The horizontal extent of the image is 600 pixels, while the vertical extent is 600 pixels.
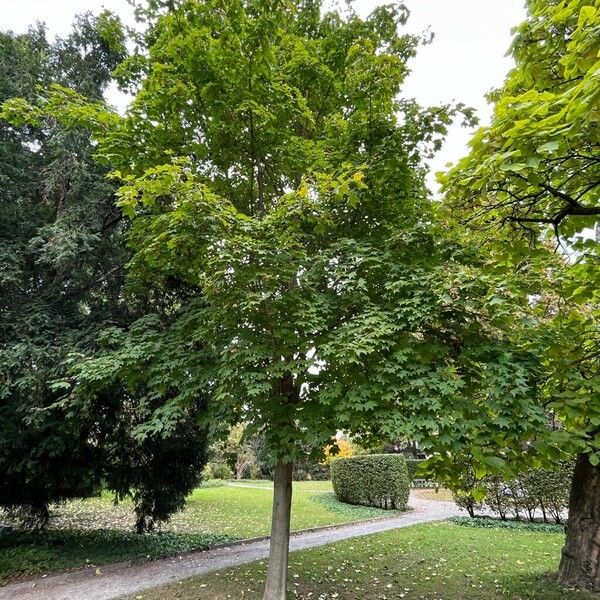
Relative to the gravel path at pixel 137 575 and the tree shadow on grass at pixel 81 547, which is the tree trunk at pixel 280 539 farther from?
the tree shadow on grass at pixel 81 547

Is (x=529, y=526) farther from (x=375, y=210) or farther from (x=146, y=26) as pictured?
(x=146, y=26)

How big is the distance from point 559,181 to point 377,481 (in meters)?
13.7

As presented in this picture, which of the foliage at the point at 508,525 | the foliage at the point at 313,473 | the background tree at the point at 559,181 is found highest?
the background tree at the point at 559,181

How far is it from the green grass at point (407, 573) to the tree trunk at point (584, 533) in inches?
9.6

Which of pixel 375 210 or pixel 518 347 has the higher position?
pixel 375 210

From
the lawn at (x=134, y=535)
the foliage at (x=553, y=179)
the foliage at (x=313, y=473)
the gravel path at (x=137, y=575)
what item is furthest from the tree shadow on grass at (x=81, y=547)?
the foliage at (x=313, y=473)

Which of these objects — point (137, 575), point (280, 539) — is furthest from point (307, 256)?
point (137, 575)

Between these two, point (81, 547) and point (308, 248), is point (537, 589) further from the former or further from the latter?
point (81, 547)

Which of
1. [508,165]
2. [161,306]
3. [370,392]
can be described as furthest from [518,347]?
[161,306]

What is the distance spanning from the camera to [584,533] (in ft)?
16.4

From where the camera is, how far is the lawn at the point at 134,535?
24.0 feet

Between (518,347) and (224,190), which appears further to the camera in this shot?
(224,190)

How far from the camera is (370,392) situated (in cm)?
396

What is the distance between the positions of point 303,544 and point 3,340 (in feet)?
22.8
